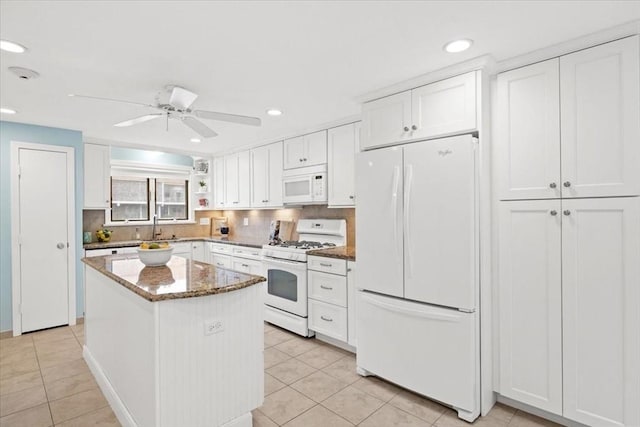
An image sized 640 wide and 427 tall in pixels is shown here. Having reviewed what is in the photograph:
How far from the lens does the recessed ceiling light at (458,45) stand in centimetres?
198

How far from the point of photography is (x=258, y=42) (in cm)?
201

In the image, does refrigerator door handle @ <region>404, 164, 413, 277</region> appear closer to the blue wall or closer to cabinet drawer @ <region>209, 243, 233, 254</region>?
cabinet drawer @ <region>209, 243, 233, 254</region>

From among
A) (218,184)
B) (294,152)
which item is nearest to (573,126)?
(294,152)

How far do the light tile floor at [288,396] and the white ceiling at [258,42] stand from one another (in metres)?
2.38

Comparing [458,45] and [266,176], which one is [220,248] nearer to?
[266,176]

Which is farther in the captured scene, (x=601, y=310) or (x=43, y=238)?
(x=43, y=238)

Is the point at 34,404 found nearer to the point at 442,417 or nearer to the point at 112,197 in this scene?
the point at 442,417

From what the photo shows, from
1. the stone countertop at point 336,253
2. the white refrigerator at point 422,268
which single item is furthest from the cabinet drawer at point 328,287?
the white refrigerator at point 422,268

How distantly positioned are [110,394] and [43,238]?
2481 millimetres

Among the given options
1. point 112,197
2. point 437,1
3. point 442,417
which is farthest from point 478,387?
point 112,197

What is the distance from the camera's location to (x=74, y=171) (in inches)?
160

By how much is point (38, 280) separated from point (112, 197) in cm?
154

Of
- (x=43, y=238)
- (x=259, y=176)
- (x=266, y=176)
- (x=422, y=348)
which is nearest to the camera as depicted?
(x=422, y=348)

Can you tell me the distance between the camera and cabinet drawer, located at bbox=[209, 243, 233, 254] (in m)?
4.86
